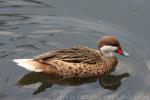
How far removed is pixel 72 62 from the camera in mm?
7625

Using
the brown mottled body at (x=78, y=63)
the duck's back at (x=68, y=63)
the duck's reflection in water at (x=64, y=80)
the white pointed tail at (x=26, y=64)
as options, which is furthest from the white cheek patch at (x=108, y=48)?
the white pointed tail at (x=26, y=64)

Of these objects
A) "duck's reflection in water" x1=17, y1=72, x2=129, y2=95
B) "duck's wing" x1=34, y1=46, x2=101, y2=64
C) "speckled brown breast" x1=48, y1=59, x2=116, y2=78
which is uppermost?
"duck's wing" x1=34, y1=46, x2=101, y2=64

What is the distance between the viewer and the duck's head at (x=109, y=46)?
7.86 m

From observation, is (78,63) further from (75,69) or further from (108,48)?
(108,48)

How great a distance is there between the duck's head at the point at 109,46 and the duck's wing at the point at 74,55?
0.16 m

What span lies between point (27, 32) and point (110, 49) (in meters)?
1.33

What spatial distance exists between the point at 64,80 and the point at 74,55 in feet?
1.25

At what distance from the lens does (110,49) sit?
8.00m

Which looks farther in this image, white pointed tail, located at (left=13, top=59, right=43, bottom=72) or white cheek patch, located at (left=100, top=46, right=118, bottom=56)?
white cheek patch, located at (left=100, top=46, right=118, bottom=56)

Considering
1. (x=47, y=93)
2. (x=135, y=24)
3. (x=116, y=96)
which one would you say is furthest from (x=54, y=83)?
(x=135, y=24)

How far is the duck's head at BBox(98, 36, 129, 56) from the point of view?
786 centimetres

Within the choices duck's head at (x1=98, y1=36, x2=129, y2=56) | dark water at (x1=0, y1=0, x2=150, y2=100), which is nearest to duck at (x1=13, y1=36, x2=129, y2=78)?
duck's head at (x1=98, y1=36, x2=129, y2=56)

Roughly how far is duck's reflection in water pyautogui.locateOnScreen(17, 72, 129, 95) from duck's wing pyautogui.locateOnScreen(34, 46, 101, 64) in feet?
0.82

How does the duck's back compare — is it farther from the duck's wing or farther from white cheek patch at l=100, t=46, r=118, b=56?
white cheek patch at l=100, t=46, r=118, b=56
